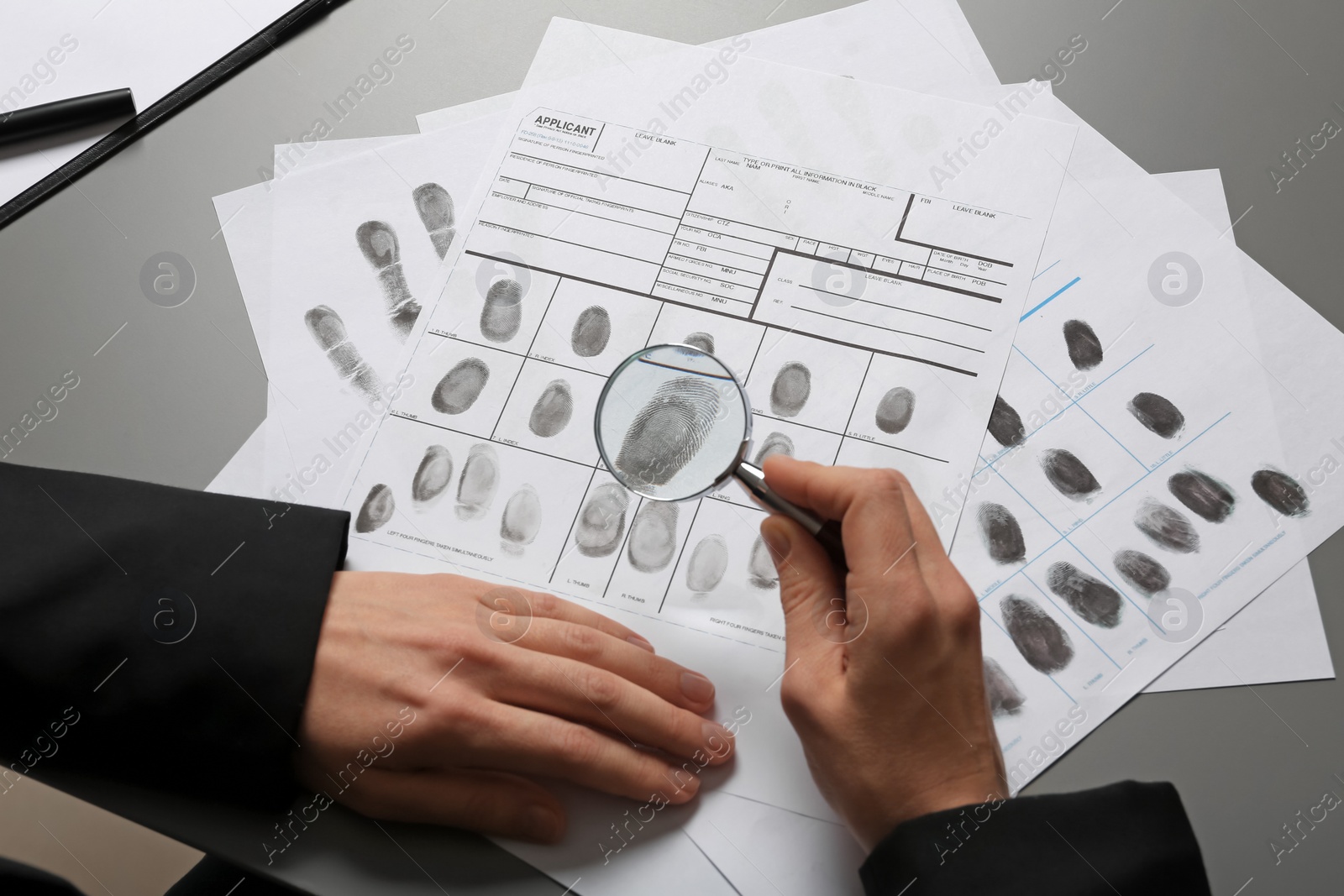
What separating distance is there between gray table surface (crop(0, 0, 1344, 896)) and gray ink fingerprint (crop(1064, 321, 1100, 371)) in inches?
11.3

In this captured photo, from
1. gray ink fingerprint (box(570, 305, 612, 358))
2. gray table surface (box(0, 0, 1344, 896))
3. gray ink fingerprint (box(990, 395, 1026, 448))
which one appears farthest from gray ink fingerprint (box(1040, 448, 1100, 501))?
gray ink fingerprint (box(570, 305, 612, 358))

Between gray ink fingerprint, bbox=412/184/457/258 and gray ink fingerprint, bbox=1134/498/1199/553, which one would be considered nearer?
gray ink fingerprint, bbox=1134/498/1199/553

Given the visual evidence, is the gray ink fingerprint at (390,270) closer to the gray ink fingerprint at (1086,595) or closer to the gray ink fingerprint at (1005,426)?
the gray ink fingerprint at (1005,426)

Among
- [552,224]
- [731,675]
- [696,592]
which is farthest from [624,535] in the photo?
[552,224]

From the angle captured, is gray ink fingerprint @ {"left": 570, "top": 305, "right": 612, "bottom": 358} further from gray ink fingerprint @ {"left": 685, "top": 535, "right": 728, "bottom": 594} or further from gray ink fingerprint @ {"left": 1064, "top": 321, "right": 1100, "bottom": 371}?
gray ink fingerprint @ {"left": 1064, "top": 321, "right": 1100, "bottom": 371}

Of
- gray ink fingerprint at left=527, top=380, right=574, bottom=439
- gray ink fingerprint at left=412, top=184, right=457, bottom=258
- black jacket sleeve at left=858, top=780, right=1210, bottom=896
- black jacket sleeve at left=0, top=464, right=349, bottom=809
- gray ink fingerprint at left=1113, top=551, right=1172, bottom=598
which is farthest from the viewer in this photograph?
gray ink fingerprint at left=412, top=184, right=457, bottom=258

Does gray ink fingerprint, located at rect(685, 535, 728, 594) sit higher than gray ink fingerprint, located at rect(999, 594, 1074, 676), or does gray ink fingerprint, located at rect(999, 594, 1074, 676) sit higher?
gray ink fingerprint, located at rect(999, 594, 1074, 676)

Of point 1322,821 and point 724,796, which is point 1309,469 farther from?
point 724,796

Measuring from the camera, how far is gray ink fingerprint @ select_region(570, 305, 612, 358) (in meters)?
1.21

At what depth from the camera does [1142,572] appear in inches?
42.3

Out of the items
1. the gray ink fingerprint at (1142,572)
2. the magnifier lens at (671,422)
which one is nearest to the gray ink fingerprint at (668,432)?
the magnifier lens at (671,422)

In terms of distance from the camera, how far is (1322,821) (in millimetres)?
990

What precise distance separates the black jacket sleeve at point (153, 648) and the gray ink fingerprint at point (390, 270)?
1.21ft

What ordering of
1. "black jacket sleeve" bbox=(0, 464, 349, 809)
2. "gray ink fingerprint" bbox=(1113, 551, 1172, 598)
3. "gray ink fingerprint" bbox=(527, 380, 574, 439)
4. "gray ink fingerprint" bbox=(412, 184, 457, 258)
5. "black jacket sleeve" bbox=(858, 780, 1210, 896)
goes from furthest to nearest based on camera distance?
"gray ink fingerprint" bbox=(412, 184, 457, 258) < "gray ink fingerprint" bbox=(527, 380, 574, 439) < "gray ink fingerprint" bbox=(1113, 551, 1172, 598) < "black jacket sleeve" bbox=(0, 464, 349, 809) < "black jacket sleeve" bbox=(858, 780, 1210, 896)
